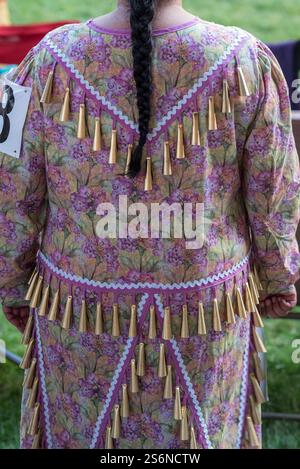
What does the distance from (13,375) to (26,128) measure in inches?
63.1

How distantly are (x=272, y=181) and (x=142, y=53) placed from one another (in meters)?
0.40

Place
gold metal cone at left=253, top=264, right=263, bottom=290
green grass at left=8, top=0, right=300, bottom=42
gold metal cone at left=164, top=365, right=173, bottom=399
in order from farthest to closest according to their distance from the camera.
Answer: green grass at left=8, top=0, right=300, bottom=42, gold metal cone at left=253, top=264, right=263, bottom=290, gold metal cone at left=164, top=365, right=173, bottom=399

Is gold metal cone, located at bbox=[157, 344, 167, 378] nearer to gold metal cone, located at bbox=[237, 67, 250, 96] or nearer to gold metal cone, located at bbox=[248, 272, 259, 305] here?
gold metal cone, located at bbox=[248, 272, 259, 305]

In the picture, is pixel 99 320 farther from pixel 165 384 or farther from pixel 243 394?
pixel 243 394

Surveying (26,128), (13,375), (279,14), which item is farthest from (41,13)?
(26,128)

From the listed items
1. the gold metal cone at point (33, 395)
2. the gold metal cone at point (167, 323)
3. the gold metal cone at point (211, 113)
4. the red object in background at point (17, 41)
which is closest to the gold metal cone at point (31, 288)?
the gold metal cone at point (33, 395)

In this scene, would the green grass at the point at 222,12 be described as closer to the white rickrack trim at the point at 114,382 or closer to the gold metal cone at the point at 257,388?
the gold metal cone at the point at 257,388

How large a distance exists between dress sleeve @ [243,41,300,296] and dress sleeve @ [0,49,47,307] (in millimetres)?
430

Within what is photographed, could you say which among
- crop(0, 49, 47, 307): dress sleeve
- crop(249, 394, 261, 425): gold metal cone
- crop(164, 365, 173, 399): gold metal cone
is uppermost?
crop(0, 49, 47, 307): dress sleeve

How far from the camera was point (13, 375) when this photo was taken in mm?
3049

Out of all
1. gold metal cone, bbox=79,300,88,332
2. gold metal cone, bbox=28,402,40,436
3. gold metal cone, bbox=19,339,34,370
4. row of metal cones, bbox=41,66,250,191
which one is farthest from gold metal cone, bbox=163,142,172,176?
gold metal cone, bbox=28,402,40,436

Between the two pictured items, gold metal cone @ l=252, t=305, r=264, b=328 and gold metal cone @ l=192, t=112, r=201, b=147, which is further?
gold metal cone @ l=252, t=305, r=264, b=328

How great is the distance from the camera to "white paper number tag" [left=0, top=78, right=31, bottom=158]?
1.64 meters

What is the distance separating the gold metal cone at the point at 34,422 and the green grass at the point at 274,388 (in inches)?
30.2
